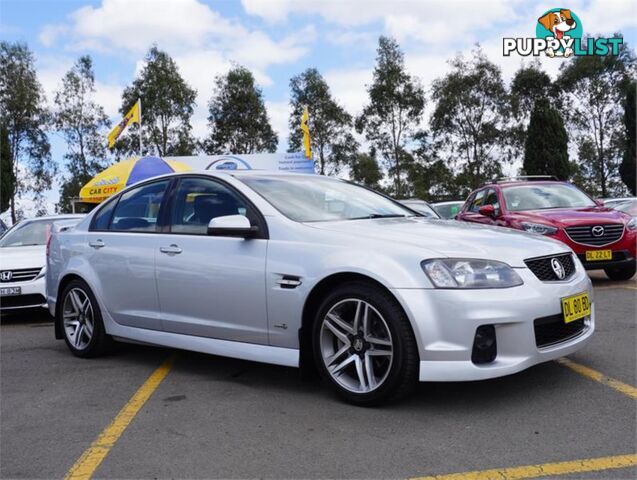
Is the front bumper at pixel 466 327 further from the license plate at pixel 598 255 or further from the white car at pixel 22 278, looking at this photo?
the white car at pixel 22 278

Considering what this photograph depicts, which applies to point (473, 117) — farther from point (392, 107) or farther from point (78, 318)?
point (78, 318)

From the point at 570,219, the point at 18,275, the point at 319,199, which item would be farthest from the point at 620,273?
the point at 18,275

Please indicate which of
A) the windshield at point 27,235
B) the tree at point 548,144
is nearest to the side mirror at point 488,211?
the windshield at point 27,235

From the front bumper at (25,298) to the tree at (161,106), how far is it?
121 ft

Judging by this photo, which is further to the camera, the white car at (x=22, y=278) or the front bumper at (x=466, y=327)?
the white car at (x=22, y=278)

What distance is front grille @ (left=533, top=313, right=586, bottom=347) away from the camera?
352 centimetres

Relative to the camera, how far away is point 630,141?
41781mm

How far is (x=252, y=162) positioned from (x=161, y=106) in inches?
877

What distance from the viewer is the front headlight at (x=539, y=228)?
815 cm

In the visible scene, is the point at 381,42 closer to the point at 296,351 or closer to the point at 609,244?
the point at 609,244

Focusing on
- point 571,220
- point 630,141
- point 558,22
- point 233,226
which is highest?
point 558,22

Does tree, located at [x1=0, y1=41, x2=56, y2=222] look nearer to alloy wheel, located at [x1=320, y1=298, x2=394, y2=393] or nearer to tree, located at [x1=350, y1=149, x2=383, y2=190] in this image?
tree, located at [x1=350, y1=149, x2=383, y2=190]

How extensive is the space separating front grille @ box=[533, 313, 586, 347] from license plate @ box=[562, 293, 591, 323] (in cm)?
5

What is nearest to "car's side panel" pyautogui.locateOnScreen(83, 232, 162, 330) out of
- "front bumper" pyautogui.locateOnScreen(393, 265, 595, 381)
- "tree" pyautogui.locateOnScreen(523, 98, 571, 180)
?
"front bumper" pyautogui.locateOnScreen(393, 265, 595, 381)
